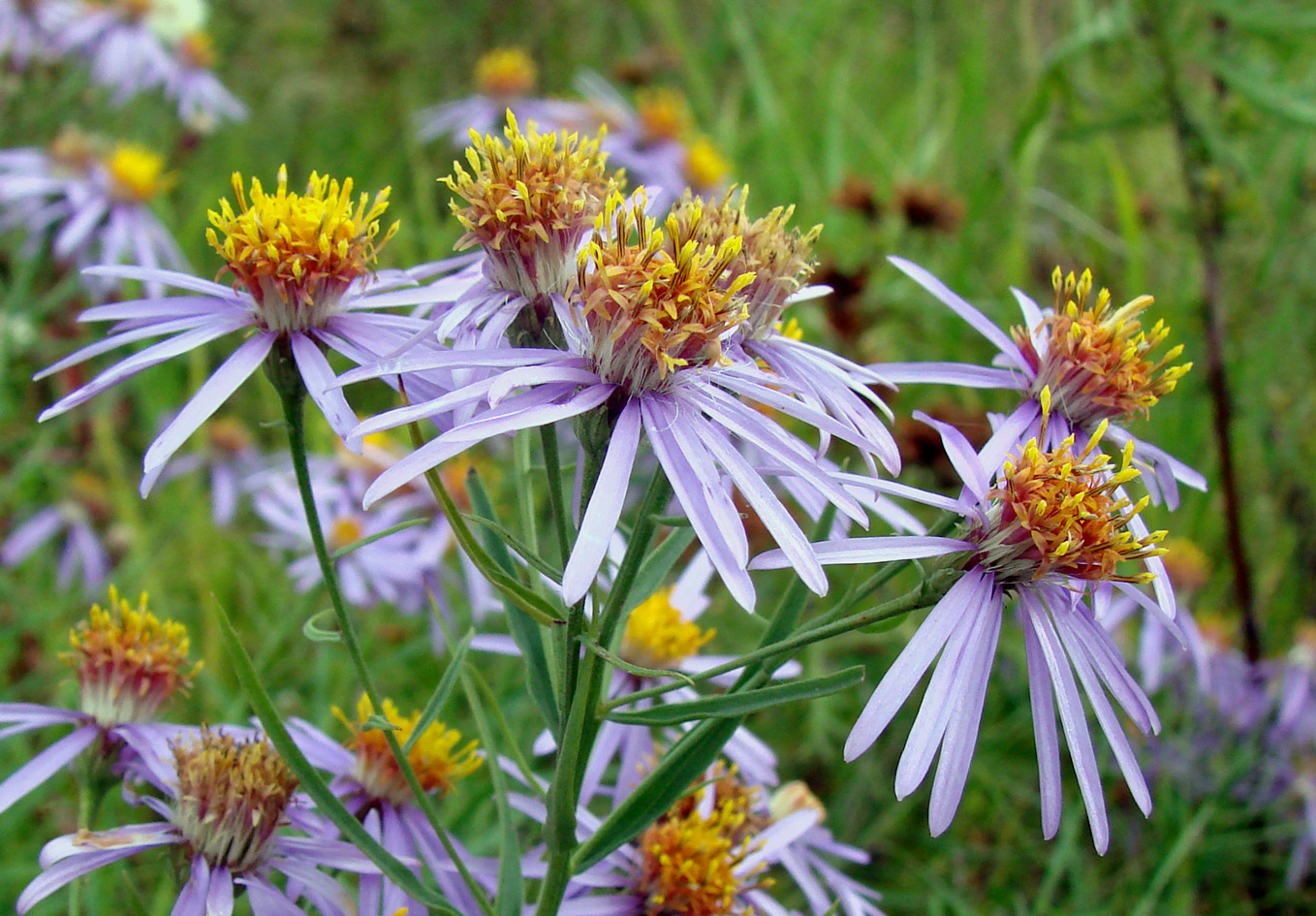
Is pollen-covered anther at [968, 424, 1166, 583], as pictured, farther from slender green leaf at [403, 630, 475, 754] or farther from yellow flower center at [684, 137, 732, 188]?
yellow flower center at [684, 137, 732, 188]

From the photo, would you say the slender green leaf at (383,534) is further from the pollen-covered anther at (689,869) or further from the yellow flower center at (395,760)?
the pollen-covered anther at (689,869)

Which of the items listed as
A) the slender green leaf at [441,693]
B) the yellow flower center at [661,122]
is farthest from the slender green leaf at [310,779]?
the yellow flower center at [661,122]

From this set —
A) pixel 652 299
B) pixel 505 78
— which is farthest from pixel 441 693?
pixel 505 78

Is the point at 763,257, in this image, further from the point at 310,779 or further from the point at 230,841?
the point at 230,841

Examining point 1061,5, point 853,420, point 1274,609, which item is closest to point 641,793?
point 853,420

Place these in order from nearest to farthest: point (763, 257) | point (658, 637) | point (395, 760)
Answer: point (763, 257) → point (395, 760) → point (658, 637)

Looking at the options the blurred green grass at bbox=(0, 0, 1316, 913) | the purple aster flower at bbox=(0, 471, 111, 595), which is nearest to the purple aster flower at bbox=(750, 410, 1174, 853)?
the blurred green grass at bbox=(0, 0, 1316, 913)

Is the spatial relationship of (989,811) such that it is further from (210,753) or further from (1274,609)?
(210,753)
